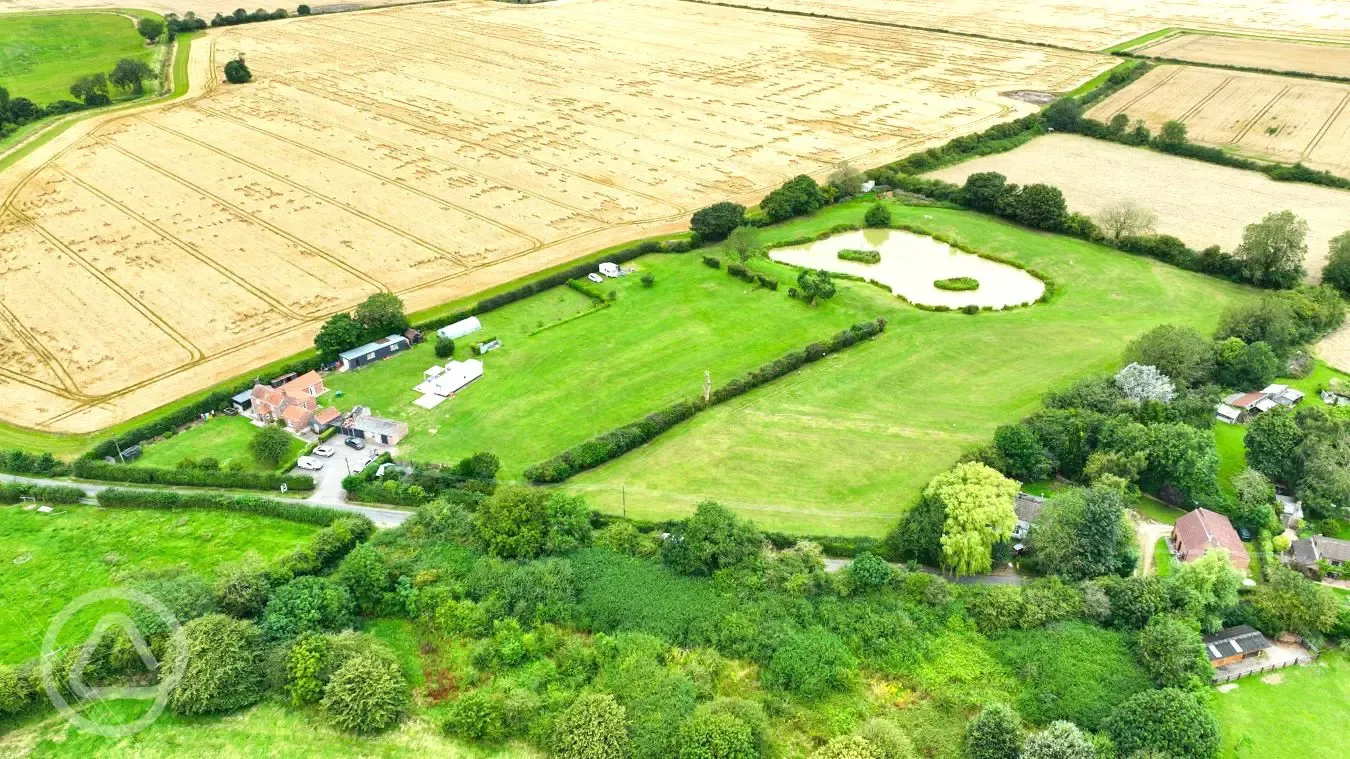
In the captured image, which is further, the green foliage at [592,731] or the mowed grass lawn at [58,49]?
the mowed grass lawn at [58,49]

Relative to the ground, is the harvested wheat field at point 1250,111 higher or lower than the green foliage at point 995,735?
A: higher

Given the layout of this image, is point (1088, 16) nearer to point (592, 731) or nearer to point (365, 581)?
point (365, 581)

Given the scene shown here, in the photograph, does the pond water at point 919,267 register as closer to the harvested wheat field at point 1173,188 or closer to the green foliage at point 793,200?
the green foliage at point 793,200

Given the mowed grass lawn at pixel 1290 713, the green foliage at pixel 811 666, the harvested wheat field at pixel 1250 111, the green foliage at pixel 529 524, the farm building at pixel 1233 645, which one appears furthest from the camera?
the harvested wheat field at pixel 1250 111

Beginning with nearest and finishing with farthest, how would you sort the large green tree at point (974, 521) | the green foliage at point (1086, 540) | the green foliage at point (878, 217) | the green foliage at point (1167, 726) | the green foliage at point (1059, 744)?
the green foliage at point (1059, 744), the green foliage at point (1167, 726), the green foliage at point (1086, 540), the large green tree at point (974, 521), the green foliage at point (878, 217)

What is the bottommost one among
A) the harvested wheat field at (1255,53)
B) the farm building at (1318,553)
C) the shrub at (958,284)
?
the farm building at (1318,553)

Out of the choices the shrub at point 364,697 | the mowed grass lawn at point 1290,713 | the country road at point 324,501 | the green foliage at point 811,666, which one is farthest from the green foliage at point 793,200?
the shrub at point 364,697

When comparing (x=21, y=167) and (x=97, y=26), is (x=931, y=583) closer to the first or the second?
(x=21, y=167)
